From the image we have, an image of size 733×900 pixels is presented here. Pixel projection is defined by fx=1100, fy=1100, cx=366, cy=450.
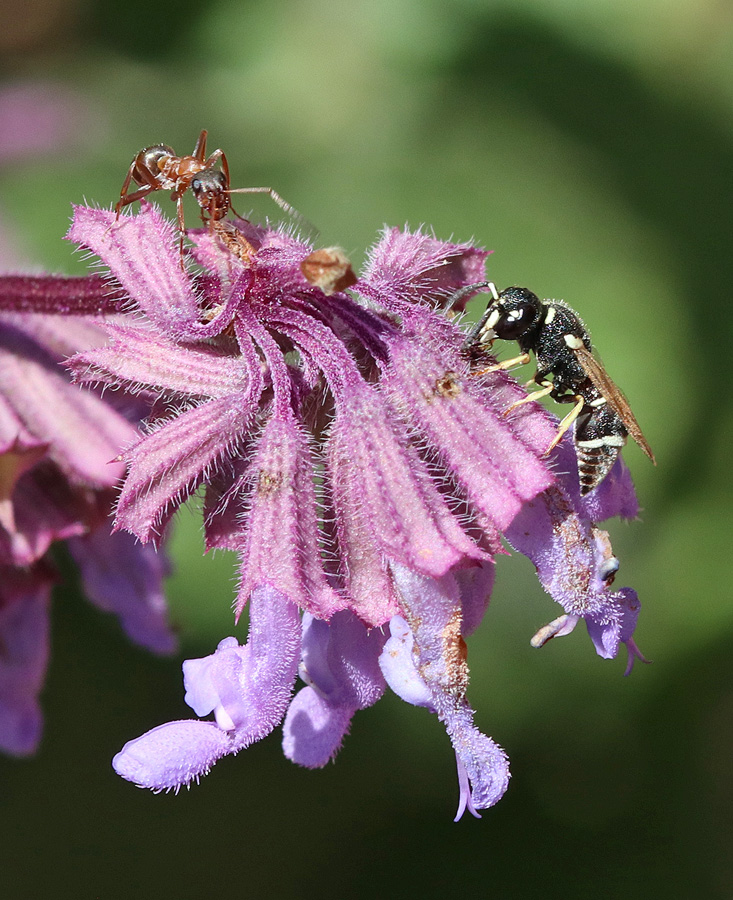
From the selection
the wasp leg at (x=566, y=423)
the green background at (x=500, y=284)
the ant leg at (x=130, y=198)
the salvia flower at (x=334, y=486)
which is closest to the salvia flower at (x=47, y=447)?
the ant leg at (x=130, y=198)

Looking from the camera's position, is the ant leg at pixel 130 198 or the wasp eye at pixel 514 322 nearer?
the wasp eye at pixel 514 322

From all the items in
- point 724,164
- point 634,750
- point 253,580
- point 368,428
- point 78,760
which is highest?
point 724,164

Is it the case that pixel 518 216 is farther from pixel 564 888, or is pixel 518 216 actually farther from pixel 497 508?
pixel 497 508

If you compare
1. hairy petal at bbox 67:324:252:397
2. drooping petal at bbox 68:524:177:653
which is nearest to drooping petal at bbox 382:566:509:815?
hairy petal at bbox 67:324:252:397

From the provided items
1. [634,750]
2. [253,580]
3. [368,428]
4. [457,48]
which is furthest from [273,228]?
[457,48]

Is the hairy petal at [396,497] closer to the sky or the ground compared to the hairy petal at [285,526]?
closer to the sky

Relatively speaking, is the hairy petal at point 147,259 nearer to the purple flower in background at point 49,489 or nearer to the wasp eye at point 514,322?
the purple flower in background at point 49,489
